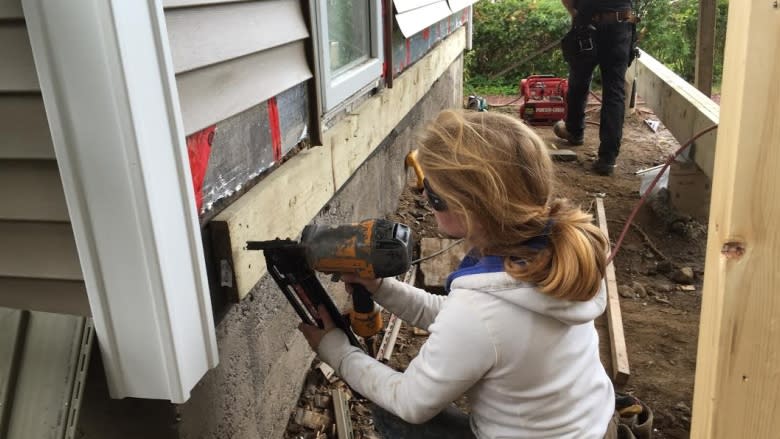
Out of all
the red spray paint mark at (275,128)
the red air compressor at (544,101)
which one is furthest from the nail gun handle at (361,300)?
the red air compressor at (544,101)

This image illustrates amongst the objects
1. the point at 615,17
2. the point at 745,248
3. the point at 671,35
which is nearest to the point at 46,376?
the point at 745,248

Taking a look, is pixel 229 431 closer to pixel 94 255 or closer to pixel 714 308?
pixel 94 255

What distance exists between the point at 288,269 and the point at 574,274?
0.81 metres

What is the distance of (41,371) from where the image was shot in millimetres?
1461

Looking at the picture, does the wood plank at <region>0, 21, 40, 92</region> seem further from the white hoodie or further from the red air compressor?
the red air compressor

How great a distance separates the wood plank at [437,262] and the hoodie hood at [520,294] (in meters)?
2.29

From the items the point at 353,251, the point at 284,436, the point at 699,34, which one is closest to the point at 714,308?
the point at 353,251

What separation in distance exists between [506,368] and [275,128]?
126 cm

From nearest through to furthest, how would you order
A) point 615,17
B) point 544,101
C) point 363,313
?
point 363,313, point 615,17, point 544,101

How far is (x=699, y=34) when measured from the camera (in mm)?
6406

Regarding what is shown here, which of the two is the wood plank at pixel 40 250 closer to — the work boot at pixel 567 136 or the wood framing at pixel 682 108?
the wood framing at pixel 682 108

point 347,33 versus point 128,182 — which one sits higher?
point 347,33

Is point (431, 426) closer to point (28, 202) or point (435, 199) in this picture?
point (435, 199)

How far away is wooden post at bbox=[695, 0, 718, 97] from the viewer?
6223 millimetres
